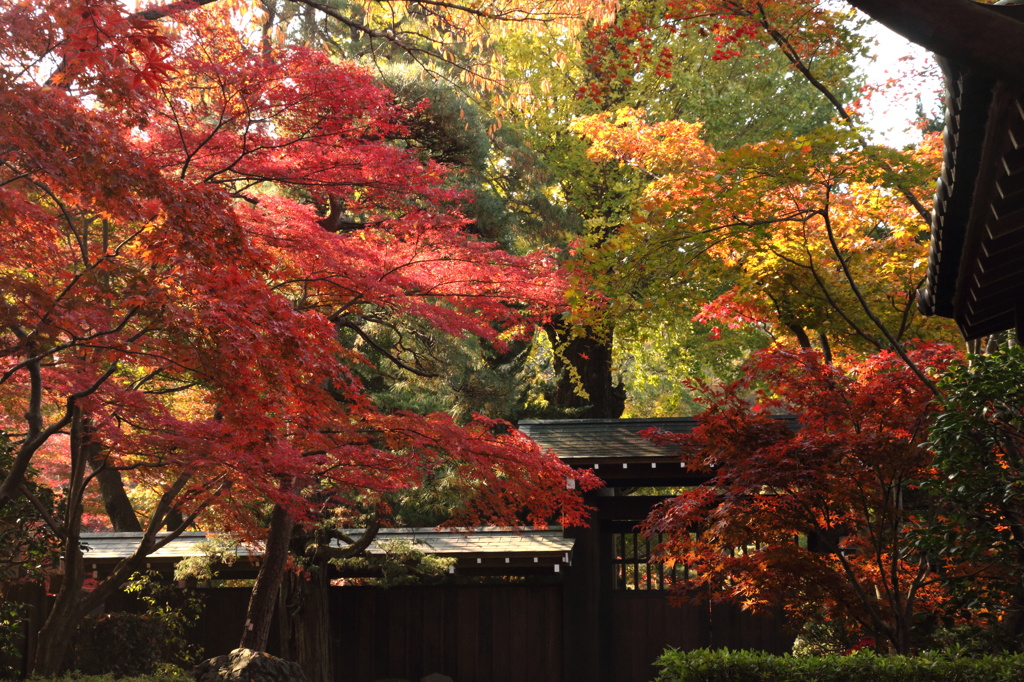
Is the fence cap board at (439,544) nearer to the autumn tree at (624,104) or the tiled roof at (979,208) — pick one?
the autumn tree at (624,104)

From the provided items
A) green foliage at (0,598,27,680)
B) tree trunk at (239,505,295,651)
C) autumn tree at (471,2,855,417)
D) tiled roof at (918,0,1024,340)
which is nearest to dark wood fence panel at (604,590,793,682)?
autumn tree at (471,2,855,417)

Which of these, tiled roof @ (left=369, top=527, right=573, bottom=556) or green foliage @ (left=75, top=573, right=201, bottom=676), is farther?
tiled roof @ (left=369, top=527, right=573, bottom=556)

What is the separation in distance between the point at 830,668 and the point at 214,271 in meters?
5.14

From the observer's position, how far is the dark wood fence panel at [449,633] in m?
12.4

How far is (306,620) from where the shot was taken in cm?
1177

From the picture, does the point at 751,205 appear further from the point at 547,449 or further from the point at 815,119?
the point at 815,119

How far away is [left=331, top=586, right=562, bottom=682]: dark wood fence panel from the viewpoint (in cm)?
1235

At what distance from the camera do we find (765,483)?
724cm

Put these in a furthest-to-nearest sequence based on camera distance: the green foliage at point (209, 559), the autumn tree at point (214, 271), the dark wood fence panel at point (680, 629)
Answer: the dark wood fence panel at point (680, 629)
the green foliage at point (209, 559)
the autumn tree at point (214, 271)

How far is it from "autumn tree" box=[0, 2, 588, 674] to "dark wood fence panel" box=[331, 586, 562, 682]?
199 cm

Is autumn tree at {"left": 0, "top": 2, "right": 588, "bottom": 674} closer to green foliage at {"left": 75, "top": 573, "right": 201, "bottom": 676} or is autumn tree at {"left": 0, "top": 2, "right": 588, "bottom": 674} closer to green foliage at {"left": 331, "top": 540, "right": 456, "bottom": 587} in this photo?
green foliage at {"left": 331, "top": 540, "right": 456, "bottom": 587}

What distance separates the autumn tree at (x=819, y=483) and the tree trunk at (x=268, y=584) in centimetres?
438

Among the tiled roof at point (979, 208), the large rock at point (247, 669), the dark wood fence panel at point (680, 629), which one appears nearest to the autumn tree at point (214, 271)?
the large rock at point (247, 669)

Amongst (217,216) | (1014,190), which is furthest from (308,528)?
(1014,190)
